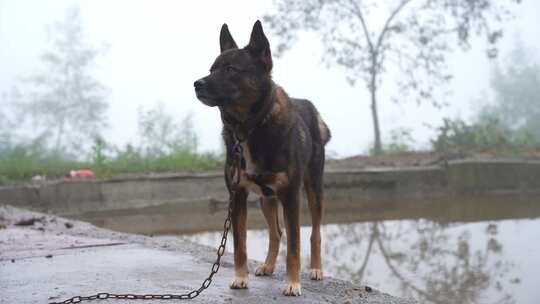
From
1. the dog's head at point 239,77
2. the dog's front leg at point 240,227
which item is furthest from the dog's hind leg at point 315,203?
the dog's head at point 239,77

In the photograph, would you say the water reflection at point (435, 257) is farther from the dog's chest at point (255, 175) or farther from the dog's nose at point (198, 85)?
the dog's nose at point (198, 85)

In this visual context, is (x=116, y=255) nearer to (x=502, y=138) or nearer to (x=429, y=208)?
(x=429, y=208)

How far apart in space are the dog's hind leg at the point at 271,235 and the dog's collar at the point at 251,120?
2.29 ft

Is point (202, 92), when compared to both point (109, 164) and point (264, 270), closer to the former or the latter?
→ point (264, 270)

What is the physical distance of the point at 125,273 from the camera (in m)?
3.63

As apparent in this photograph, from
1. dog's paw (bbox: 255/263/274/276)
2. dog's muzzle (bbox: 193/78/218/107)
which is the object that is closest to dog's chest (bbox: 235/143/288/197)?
dog's muzzle (bbox: 193/78/218/107)

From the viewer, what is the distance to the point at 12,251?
479 centimetres

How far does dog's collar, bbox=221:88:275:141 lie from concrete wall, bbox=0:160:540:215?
21.9 ft

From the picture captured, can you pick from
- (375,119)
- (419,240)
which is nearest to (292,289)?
(419,240)

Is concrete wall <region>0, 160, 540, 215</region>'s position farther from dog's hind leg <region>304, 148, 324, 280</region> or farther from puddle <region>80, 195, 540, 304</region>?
dog's hind leg <region>304, 148, 324, 280</region>

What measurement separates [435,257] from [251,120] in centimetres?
255

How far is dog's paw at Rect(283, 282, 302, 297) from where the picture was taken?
3275 millimetres

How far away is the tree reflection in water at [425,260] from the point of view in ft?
13.1

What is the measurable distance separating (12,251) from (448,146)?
10278 millimetres
